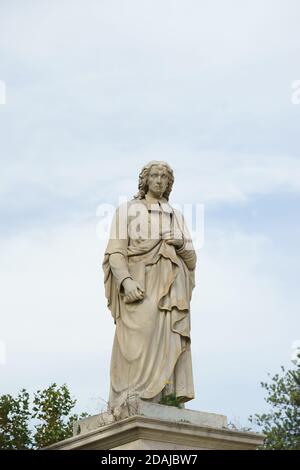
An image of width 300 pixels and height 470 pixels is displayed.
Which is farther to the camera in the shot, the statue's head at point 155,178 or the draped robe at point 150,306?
the statue's head at point 155,178

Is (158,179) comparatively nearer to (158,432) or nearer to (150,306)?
(150,306)

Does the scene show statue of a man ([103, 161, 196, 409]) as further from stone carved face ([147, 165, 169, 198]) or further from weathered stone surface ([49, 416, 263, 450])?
weathered stone surface ([49, 416, 263, 450])

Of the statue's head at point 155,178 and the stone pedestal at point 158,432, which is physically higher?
the statue's head at point 155,178

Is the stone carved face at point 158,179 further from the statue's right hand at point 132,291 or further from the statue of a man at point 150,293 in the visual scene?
the statue's right hand at point 132,291

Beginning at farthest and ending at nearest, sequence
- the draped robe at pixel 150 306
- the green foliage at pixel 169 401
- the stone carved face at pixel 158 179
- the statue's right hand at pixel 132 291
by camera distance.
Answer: the stone carved face at pixel 158 179
the statue's right hand at pixel 132 291
the draped robe at pixel 150 306
the green foliage at pixel 169 401

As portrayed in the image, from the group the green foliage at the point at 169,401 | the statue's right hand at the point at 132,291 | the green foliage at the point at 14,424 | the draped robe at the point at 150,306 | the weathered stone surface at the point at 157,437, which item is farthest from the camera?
the green foliage at the point at 14,424

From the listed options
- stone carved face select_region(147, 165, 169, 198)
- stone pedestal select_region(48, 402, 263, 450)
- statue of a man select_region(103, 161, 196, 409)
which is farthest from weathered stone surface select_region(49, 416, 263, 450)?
stone carved face select_region(147, 165, 169, 198)

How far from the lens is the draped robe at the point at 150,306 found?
1359 centimetres

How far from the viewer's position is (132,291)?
13.8 meters

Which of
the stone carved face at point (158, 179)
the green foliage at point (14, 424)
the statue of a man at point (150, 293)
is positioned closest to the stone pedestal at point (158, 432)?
the statue of a man at point (150, 293)

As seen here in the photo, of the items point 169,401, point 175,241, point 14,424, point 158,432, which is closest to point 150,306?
point 175,241

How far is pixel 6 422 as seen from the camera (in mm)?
25938
